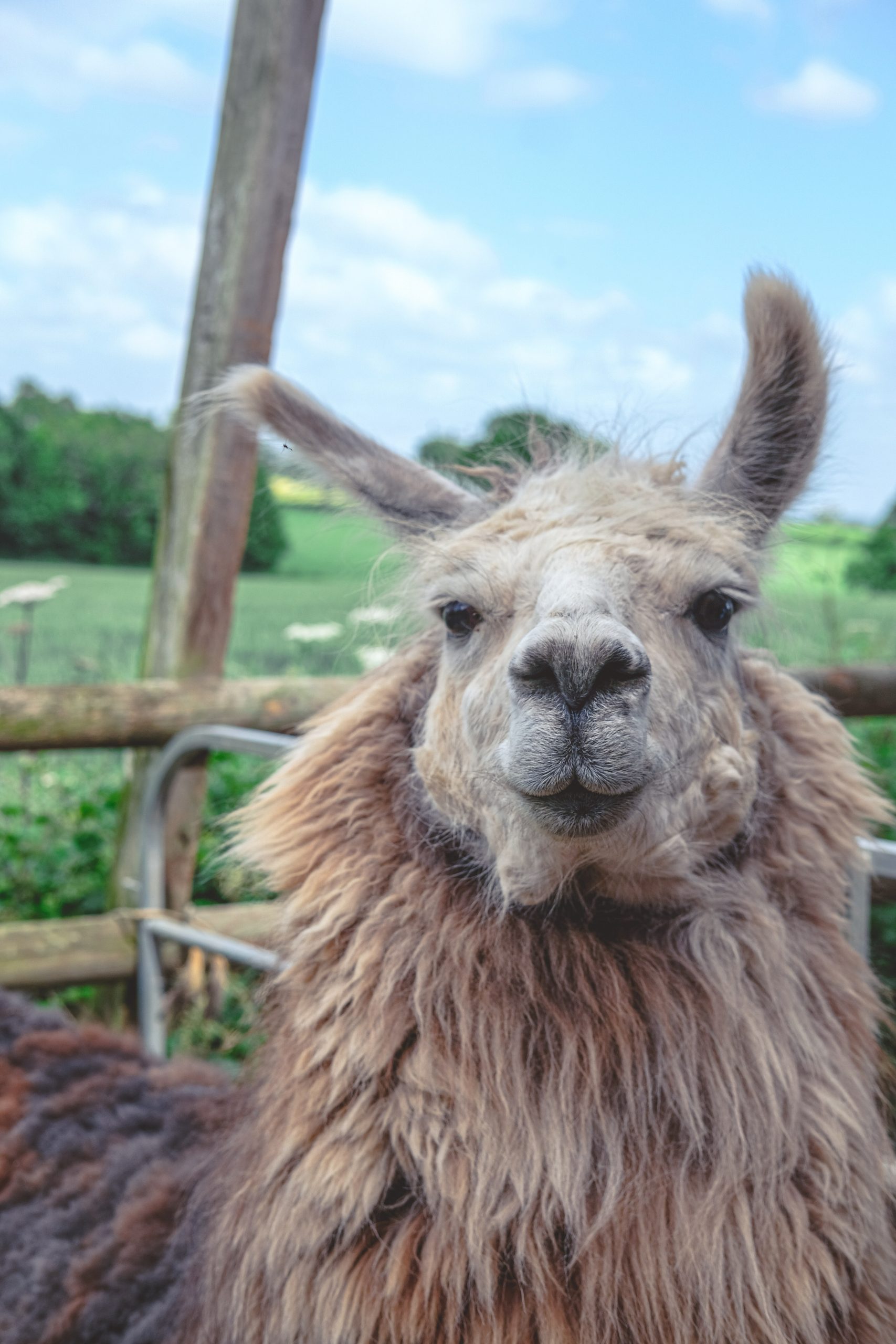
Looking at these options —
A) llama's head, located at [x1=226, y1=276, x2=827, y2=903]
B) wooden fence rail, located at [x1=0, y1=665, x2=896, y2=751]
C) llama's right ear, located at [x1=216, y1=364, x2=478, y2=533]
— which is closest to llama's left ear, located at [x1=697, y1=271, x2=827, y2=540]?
llama's head, located at [x1=226, y1=276, x2=827, y2=903]

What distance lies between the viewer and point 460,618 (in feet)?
6.06

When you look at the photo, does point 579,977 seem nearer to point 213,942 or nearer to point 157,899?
point 213,942

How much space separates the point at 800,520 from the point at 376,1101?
1.36 metres

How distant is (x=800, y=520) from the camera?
2062 mm

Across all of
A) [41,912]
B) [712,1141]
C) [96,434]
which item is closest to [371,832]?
[712,1141]

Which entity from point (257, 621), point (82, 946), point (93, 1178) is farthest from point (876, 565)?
point (93, 1178)

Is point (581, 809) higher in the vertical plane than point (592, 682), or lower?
lower

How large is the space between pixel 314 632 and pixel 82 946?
2.56m

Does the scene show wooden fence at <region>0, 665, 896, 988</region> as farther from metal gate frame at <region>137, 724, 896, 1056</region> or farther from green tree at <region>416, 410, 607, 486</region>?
green tree at <region>416, 410, 607, 486</region>

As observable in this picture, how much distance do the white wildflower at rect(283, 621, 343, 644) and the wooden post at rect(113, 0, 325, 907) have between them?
164 cm

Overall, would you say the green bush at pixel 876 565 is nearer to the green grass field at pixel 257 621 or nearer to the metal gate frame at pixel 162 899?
the green grass field at pixel 257 621

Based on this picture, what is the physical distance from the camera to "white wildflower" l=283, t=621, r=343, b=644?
6028mm

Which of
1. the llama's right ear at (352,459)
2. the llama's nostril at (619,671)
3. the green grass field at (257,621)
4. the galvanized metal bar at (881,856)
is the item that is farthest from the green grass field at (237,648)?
the llama's nostril at (619,671)

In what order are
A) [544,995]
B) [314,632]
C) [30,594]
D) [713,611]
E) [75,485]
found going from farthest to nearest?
[75,485]
[314,632]
[30,594]
[713,611]
[544,995]
